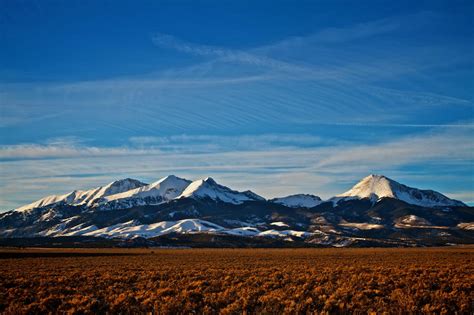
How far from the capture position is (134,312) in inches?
693

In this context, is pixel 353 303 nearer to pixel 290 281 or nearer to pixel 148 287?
pixel 290 281

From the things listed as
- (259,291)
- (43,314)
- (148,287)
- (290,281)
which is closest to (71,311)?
(43,314)

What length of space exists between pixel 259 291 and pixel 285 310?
19.0ft

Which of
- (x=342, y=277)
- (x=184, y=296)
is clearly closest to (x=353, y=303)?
(x=184, y=296)

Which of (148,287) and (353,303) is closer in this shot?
(353,303)

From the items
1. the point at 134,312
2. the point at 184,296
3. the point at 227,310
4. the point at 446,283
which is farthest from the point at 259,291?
the point at 446,283

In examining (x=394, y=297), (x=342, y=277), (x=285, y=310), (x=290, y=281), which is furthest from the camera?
(x=342, y=277)

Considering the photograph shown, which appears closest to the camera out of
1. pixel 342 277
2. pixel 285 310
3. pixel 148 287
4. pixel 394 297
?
pixel 285 310

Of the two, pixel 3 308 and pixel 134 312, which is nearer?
pixel 134 312

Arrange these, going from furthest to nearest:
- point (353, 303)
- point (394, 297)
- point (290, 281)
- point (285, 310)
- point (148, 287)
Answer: point (290, 281) < point (148, 287) < point (394, 297) < point (353, 303) < point (285, 310)

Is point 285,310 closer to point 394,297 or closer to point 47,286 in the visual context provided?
point 394,297

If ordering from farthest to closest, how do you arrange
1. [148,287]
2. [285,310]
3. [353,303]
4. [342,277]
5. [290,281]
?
1. [342,277]
2. [290,281]
3. [148,287]
4. [353,303]
5. [285,310]

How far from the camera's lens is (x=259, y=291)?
913 inches

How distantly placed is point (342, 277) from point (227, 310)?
49.8 feet
